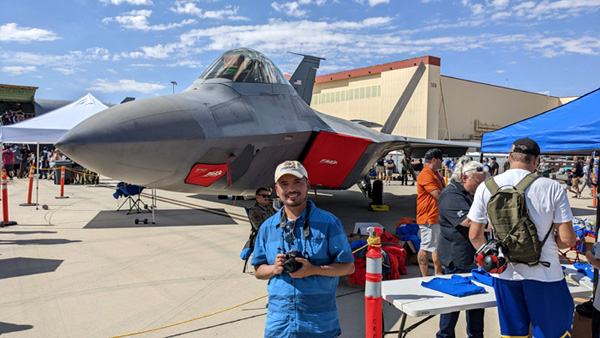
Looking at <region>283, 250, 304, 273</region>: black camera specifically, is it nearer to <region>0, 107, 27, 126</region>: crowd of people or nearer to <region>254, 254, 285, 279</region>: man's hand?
<region>254, 254, 285, 279</region>: man's hand

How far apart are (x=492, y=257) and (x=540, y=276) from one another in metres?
0.35

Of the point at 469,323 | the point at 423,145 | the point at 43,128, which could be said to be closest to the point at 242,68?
the point at 469,323

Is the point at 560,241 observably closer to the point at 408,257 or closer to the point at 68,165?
the point at 408,257

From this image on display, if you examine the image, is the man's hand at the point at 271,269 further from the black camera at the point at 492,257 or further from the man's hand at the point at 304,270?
the black camera at the point at 492,257

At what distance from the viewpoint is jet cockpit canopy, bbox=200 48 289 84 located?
7.30 metres

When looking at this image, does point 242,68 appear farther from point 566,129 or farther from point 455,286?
point 455,286

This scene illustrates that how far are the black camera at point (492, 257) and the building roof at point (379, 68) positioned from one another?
3555 cm

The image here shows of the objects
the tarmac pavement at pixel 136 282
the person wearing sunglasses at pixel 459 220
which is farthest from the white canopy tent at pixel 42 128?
the person wearing sunglasses at pixel 459 220

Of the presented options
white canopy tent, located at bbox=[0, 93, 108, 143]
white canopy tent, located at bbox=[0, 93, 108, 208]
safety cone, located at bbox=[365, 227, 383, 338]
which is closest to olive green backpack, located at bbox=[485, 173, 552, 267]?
safety cone, located at bbox=[365, 227, 383, 338]

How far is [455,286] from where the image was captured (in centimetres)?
341

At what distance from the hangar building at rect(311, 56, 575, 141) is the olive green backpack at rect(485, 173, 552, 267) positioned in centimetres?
3510

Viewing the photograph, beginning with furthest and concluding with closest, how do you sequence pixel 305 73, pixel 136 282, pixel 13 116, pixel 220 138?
pixel 13 116 < pixel 305 73 < pixel 220 138 < pixel 136 282

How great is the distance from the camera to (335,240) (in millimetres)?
2287

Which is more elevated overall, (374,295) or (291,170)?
(291,170)
